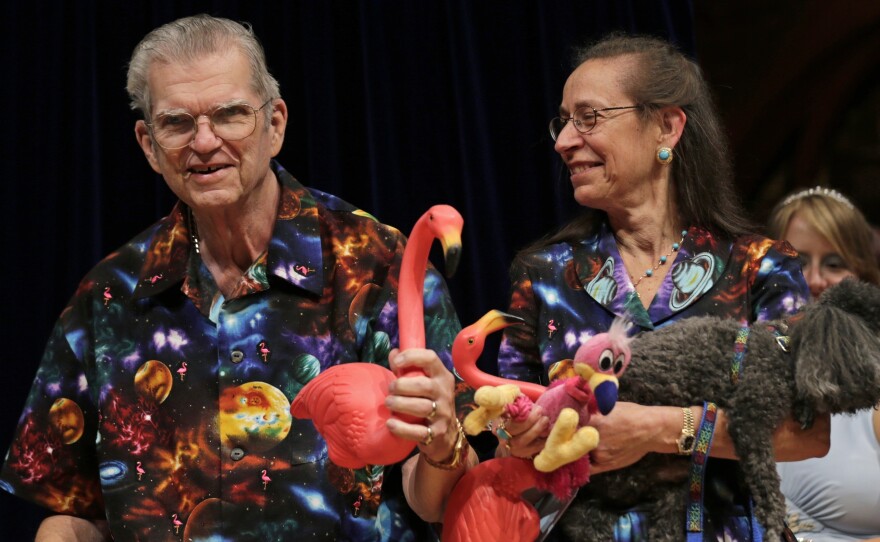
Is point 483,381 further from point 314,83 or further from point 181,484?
point 314,83

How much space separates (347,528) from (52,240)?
122 cm

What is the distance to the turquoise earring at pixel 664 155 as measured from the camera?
201 cm

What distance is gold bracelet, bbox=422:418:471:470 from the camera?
1.58 metres

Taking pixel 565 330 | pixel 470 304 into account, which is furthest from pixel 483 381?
pixel 470 304

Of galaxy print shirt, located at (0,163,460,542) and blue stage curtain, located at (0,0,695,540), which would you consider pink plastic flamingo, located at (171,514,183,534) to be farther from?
blue stage curtain, located at (0,0,695,540)

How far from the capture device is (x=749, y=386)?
1570mm

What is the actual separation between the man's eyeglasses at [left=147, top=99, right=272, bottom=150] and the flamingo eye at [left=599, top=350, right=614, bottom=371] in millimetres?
764

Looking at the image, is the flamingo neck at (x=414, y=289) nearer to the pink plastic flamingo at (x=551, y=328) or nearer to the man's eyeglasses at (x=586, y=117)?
the pink plastic flamingo at (x=551, y=328)

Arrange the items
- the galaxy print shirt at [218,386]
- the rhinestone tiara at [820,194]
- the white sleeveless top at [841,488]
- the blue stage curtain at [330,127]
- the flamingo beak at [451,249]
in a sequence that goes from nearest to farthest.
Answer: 1. the flamingo beak at [451,249]
2. the galaxy print shirt at [218,386]
3. the white sleeveless top at [841,488]
4. the blue stage curtain at [330,127]
5. the rhinestone tiara at [820,194]

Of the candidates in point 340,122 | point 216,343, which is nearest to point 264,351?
point 216,343

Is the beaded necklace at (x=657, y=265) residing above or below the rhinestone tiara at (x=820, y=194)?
above

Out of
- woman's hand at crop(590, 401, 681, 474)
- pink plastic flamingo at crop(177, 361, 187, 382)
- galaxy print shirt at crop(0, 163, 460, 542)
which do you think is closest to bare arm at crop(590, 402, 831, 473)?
woman's hand at crop(590, 401, 681, 474)

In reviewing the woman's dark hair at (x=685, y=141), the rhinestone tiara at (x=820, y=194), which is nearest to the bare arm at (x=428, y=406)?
the woman's dark hair at (x=685, y=141)

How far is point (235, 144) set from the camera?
187cm
